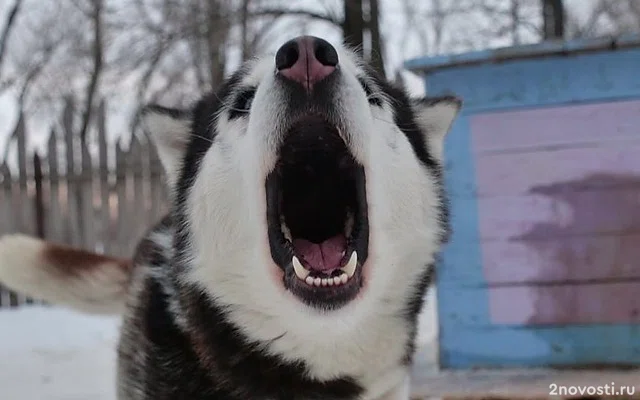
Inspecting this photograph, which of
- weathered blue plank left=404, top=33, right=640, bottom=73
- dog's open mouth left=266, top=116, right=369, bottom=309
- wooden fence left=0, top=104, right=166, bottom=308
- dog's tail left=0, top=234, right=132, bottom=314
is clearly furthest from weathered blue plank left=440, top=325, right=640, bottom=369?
wooden fence left=0, top=104, right=166, bottom=308

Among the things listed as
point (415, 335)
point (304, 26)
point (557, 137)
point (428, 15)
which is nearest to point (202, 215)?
point (415, 335)

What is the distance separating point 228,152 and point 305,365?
57 cm

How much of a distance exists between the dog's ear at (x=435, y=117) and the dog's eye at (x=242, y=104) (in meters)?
0.61

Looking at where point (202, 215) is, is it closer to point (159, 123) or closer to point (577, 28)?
point (159, 123)

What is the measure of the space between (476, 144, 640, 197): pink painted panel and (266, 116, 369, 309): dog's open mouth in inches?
62.8

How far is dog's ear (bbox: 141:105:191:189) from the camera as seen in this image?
6.93 ft

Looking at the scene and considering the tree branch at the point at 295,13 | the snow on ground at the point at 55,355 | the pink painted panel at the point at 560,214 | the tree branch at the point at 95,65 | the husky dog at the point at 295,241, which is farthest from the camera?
the tree branch at the point at 95,65

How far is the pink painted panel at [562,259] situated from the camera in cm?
306

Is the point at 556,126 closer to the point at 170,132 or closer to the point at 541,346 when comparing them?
the point at 541,346

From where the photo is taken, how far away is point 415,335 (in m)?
2.00

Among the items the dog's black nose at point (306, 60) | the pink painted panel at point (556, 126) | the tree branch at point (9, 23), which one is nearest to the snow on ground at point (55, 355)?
the pink painted panel at point (556, 126)

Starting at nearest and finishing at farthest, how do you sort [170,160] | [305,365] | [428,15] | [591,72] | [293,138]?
[293,138] → [305,365] → [170,160] → [591,72] → [428,15]

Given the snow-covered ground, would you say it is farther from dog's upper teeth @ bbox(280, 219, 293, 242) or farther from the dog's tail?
dog's upper teeth @ bbox(280, 219, 293, 242)

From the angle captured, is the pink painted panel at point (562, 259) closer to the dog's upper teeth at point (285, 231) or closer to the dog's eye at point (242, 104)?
the dog's upper teeth at point (285, 231)
